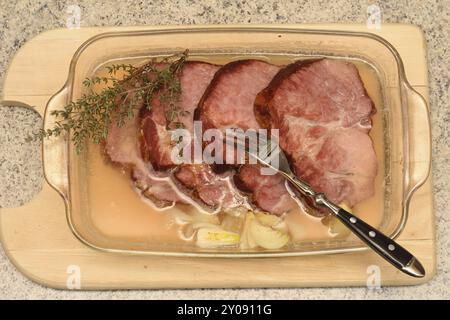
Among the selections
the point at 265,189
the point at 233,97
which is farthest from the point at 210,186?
the point at 233,97

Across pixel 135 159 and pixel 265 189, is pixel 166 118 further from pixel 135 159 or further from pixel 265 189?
pixel 265 189

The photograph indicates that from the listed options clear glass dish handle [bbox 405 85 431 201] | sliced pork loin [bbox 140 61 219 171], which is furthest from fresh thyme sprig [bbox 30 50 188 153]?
clear glass dish handle [bbox 405 85 431 201]

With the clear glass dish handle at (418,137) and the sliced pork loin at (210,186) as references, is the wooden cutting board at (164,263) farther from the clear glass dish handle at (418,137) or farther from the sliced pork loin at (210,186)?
the sliced pork loin at (210,186)

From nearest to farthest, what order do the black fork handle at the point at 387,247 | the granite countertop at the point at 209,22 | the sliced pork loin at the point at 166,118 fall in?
the black fork handle at the point at 387,247
the sliced pork loin at the point at 166,118
the granite countertop at the point at 209,22

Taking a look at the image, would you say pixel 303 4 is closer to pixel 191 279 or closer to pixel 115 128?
pixel 115 128

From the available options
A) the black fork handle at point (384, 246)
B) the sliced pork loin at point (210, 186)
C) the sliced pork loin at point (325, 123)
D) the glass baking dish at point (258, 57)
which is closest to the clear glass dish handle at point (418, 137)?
the glass baking dish at point (258, 57)
